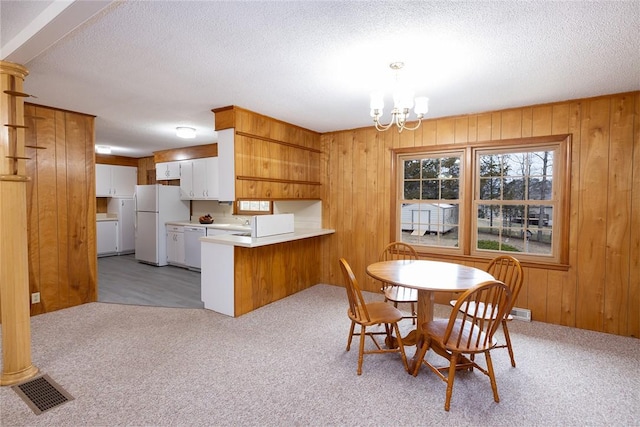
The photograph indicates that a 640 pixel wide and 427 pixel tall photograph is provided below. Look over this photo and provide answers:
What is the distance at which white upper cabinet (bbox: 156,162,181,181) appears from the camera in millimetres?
6441

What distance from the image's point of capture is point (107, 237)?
700 cm

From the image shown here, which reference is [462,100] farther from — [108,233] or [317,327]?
[108,233]

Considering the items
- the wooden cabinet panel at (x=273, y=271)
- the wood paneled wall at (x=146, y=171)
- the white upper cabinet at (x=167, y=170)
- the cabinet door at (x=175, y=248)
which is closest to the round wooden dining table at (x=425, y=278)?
the wooden cabinet panel at (x=273, y=271)

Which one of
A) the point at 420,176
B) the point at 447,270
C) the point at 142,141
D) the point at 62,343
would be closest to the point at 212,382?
the point at 62,343

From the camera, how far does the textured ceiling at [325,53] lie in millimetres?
1735

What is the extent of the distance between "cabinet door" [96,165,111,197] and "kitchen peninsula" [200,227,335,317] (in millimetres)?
4830

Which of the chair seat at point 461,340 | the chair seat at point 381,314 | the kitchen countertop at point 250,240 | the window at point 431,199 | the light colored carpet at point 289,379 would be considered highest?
the window at point 431,199

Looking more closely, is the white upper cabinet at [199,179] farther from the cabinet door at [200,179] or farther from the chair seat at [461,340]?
the chair seat at [461,340]

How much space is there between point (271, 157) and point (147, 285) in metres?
2.79

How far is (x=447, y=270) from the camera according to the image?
9.04 feet

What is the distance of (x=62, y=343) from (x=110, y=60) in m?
2.47

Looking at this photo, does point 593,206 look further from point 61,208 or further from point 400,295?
point 61,208

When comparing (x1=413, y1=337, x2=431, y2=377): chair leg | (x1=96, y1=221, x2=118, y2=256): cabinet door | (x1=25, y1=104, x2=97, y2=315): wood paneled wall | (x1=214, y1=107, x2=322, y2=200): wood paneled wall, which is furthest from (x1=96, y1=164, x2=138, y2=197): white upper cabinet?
(x1=413, y1=337, x2=431, y2=377): chair leg

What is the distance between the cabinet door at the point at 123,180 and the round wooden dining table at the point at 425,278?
6867 mm
